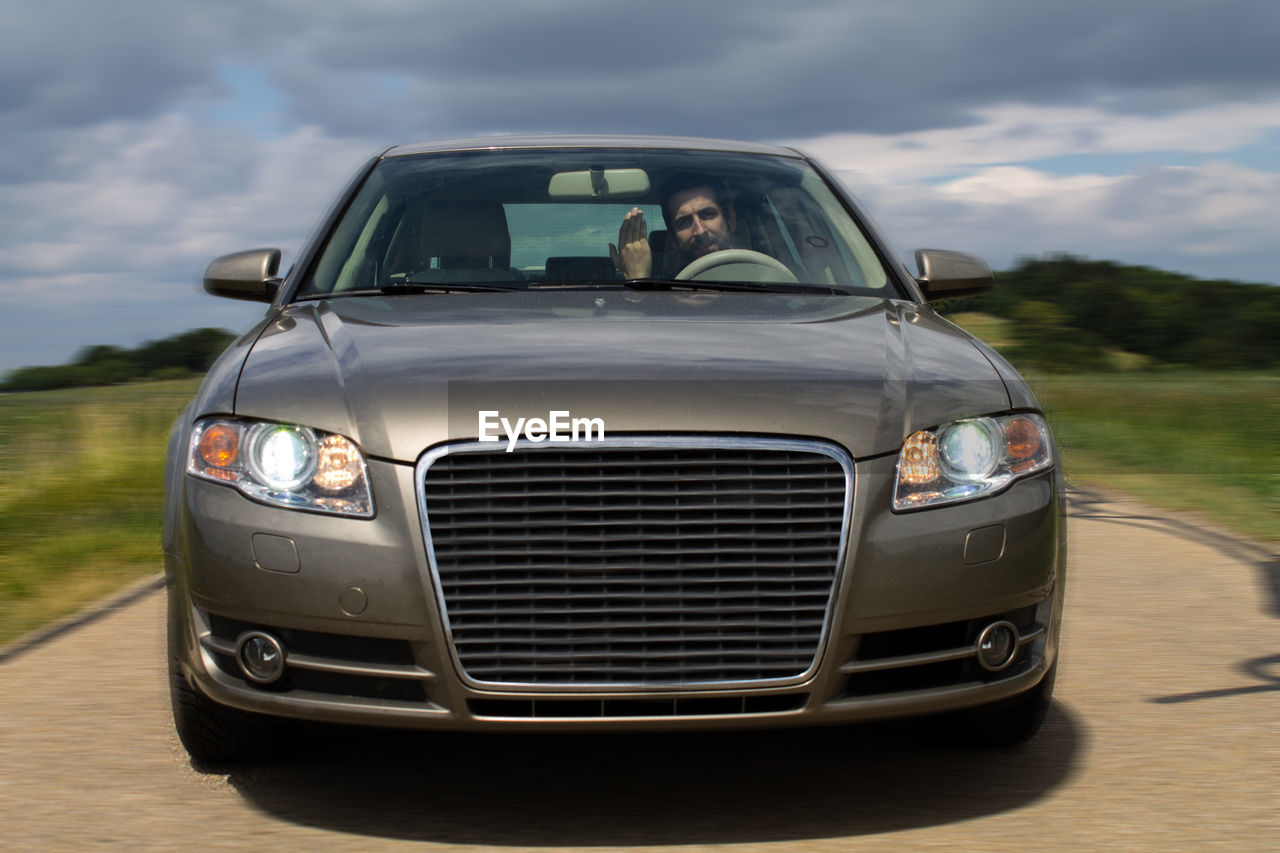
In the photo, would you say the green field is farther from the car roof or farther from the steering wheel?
the steering wheel

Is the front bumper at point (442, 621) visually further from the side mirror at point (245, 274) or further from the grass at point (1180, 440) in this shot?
the grass at point (1180, 440)

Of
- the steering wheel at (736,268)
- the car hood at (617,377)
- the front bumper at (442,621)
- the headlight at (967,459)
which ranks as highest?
the steering wheel at (736,268)

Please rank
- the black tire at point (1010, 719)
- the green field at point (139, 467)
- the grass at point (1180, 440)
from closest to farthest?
the black tire at point (1010, 719), the green field at point (139, 467), the grass at point (1180, 440)

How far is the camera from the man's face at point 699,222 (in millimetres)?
4797

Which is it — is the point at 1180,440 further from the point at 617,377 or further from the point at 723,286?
the point at 617,377

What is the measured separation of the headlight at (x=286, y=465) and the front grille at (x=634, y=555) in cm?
17

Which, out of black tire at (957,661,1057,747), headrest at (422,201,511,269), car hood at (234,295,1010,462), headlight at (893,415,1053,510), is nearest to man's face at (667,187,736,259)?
headrest at (422,201,511,269)

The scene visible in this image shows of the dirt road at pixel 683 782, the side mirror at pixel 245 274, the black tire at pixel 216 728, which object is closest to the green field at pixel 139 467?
the side mirror at pixel 245 274

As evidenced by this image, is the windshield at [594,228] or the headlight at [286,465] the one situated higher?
the windshield at [594,228]

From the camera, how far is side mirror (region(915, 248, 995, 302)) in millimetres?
4965

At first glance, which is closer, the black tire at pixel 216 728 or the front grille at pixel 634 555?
the front grille at pixel 634 555

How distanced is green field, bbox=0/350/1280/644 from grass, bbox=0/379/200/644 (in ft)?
0.04


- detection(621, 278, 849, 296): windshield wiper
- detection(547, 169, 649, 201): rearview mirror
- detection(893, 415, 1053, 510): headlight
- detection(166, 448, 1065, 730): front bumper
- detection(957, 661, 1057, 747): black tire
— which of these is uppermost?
detection(547, 169, 649, 201): rearview mirror

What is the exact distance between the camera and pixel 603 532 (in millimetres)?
3107
